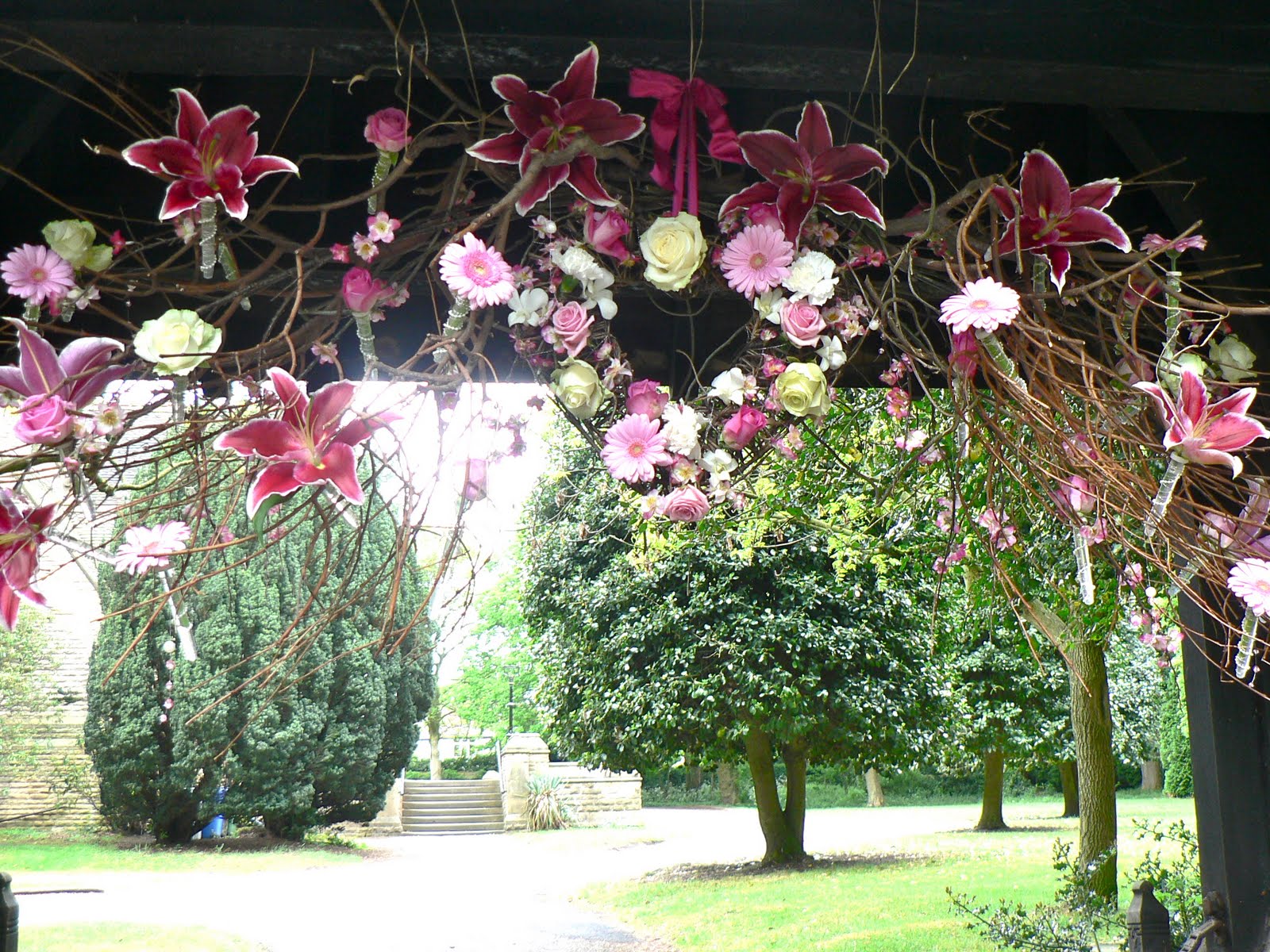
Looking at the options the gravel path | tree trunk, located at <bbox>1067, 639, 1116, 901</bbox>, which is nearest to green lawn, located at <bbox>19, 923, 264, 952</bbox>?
the gravel path

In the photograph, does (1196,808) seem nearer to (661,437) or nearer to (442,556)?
(661,437)

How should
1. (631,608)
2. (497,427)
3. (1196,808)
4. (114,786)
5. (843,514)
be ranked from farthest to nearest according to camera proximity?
(114,786) → (631,608) → (843,514) → (1196,808) → (497,427)

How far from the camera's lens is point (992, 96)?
1.44 meters

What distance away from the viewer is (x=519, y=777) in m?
14.8

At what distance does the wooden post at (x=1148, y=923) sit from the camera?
3125 mm

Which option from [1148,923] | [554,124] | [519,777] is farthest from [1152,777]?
[554,124]

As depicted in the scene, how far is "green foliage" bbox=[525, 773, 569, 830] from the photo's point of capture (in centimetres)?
1457

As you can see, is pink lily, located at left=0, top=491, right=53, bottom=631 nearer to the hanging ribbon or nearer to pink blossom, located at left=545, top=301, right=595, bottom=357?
pink blossom, located at left=545, top=301, right=595, bottom=357

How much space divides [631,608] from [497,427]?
804cm

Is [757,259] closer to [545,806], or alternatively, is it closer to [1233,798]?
[1233,798]

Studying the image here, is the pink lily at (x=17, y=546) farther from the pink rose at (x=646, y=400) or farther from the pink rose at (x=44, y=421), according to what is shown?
the pink rose at (x=646, y=400)

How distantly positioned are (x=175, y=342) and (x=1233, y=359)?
4.75 ft

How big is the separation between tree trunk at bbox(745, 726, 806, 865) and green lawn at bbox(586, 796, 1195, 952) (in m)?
0.37

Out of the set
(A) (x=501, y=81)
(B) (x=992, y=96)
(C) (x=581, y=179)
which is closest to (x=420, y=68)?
(A) (x=501, y=81)
